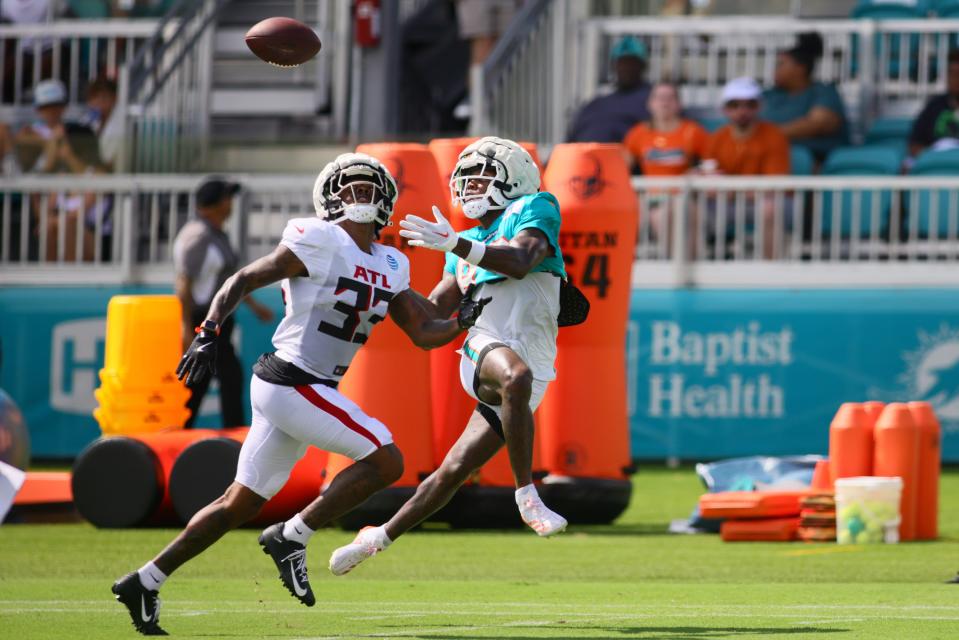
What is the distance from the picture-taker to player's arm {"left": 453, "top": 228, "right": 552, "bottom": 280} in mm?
8368

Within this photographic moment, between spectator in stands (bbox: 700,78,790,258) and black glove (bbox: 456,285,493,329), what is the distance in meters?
9.36

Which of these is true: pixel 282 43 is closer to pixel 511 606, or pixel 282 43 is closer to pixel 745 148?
pixel 511 606

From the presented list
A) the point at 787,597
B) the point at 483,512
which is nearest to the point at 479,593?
the point at 787,597

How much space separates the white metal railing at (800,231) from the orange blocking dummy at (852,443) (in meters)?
5.63

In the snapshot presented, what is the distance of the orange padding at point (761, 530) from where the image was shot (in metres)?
12.1

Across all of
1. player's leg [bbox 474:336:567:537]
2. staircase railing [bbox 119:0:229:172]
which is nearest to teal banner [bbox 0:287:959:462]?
staircase railing [bbox 119:0:229:172]

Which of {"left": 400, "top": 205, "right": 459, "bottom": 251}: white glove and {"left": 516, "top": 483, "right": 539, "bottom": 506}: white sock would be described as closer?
{"left": 400, "top": 205, "right": 459, "bottom": 251}: white glove

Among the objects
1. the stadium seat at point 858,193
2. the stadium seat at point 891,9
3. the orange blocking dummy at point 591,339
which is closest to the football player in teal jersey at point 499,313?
the orange blocking dummy at point 591,339

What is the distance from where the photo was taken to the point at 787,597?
905 centimetres

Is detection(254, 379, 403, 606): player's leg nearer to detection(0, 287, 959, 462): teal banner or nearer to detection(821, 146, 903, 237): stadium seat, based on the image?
detection(0, 287, 959, 462): teal banner

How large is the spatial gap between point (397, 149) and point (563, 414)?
214cm

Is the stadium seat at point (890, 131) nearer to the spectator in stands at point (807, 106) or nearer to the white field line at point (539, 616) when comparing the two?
the spectator in stands at point (807, 106)

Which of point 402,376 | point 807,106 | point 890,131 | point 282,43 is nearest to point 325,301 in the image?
point 282,43

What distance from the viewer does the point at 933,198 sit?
57.0 ft
